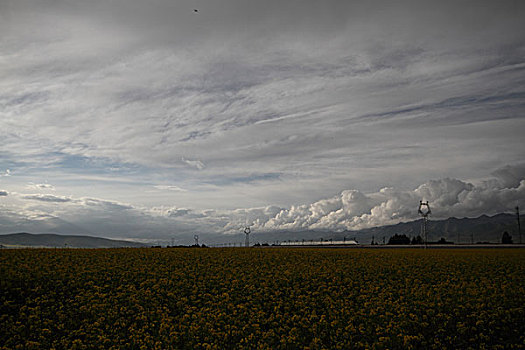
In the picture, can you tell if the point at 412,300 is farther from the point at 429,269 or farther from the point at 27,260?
the point at 27,260

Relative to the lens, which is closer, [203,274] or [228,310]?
[228,310]

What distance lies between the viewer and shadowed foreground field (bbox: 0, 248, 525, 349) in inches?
885

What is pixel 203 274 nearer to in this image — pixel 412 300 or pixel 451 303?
pixel 412 300

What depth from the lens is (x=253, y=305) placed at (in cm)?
2761

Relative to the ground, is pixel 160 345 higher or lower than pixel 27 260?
lower

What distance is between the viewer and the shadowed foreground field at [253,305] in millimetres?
22484

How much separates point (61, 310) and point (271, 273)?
57.1 feet

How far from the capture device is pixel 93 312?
86.6 ft

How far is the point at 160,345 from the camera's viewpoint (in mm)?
21172

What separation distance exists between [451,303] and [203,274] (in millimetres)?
20526

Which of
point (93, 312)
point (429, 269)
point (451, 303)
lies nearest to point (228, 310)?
point (93, 312)

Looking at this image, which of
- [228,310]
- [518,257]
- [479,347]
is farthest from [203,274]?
[518,257]

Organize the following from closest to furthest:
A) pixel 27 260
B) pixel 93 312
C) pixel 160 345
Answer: pixel 160 345 < pixel 93 312 < pixel 27 260

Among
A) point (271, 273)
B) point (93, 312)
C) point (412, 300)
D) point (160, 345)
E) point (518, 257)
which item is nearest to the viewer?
point (160, 345)
